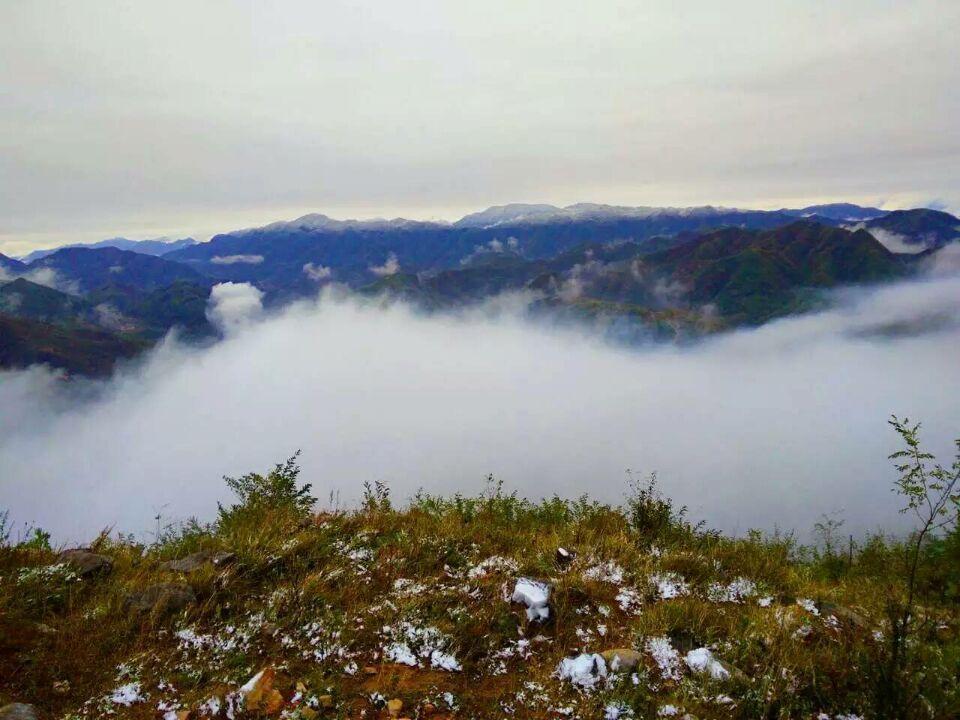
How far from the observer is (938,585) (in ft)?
29.9

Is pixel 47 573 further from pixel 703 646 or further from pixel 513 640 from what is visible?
pixel 703 646

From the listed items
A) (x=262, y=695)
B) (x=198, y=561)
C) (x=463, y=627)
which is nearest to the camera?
(x=262, y=695)

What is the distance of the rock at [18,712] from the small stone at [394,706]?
324 cm

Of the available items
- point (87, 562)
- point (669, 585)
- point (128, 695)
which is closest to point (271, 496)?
point (87, 562)

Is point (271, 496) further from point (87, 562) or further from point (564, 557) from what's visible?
point (564, 557)

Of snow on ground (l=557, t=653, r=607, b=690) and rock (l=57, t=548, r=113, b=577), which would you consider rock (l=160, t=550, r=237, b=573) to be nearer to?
rock (l=57, t=548, r=113, b=577)

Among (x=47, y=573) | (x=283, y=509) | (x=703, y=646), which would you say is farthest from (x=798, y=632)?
(x=47, y=573)

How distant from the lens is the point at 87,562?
7535 mm

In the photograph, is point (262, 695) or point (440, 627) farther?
point (440, 627)

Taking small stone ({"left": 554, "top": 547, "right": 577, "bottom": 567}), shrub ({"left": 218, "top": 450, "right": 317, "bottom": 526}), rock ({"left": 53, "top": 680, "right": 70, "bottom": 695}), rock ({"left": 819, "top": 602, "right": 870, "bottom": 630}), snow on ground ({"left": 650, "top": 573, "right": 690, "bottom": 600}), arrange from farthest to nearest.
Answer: shrub ({"left": 218, "top": 450, "right": 317, "bottom": 526}) < small stone ({"left": 554, "top": 547, "right": 577, "bottom": 567}) < snow on ground ({"left": 650, "top": 573, "right": 690, "bottom": 600}) < rock ({"left": 819, "top": 602, "right": 870, "bottom": 630}) < rock ({"left": 53, "top": 680, "right": 70, "bottom": 695})

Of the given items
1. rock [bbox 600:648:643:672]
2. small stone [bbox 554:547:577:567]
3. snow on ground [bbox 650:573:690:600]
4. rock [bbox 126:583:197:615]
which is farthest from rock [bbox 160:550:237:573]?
snow on ground [bbox 650:573:690:600]

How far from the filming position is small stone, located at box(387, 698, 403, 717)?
4.91 metres

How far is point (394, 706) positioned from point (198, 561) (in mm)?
4528

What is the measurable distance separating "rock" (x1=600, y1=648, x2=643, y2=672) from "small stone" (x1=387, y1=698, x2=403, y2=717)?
223 centimetres
